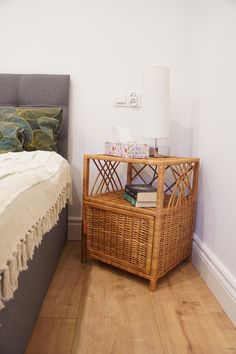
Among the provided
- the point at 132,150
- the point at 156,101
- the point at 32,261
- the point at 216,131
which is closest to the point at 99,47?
the point at 156,101

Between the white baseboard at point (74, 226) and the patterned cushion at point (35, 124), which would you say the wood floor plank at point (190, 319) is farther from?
the patterned cushion at point (35, 124)

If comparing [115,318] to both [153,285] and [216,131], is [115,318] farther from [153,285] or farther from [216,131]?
[216,131]

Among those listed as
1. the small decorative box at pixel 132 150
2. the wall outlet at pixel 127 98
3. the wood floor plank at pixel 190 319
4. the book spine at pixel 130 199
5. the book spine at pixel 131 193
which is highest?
the wall outlet at pixel 127 98

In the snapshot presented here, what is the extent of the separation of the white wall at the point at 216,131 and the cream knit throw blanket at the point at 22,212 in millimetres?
652

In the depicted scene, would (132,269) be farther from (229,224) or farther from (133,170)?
Result: (133,170)

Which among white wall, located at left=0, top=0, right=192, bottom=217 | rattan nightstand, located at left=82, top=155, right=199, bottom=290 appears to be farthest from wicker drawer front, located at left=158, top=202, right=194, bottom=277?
white wall, located at left=0, top=0, right=192, bottom=217

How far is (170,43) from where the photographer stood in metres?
1.56

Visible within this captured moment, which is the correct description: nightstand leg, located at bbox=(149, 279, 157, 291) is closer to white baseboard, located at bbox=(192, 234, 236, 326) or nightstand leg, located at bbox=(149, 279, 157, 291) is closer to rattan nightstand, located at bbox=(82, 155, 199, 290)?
A: rattan nightstand, located at bbox=(82, 155, 199, 290)

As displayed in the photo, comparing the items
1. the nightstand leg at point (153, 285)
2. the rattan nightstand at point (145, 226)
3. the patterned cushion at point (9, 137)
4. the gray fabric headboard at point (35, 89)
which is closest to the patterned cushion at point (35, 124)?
the patterned cushion at point (9, 137)

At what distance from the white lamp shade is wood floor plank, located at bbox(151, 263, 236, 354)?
69 cm

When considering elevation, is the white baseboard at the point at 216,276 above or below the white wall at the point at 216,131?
below

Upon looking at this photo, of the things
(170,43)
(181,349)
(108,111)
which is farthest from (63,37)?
(181,349)

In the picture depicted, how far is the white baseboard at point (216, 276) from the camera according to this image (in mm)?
965

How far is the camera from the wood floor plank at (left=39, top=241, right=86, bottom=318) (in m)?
0.97
